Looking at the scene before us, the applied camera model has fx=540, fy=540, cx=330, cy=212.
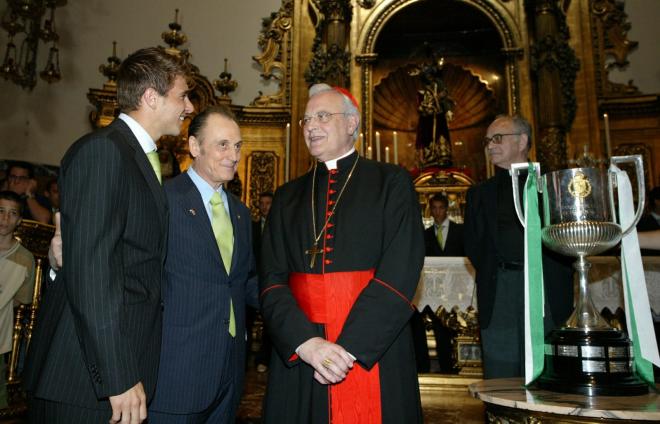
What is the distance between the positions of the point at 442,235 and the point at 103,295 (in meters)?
4.57

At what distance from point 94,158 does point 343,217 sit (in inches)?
36.2

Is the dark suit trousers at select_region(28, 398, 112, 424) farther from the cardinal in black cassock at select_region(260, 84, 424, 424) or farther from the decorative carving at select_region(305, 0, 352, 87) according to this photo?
the decorative carving at select_region(305, 0, 352, 87)

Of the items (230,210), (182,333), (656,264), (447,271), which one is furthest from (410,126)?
(182,333)

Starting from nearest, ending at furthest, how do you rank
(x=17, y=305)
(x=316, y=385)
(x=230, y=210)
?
(x=316, y=385) → (x=230, y=210) → (x=17, y=305)

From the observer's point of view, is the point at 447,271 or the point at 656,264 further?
the point at 447,271

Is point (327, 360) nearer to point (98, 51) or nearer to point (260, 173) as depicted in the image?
point (260, 173)

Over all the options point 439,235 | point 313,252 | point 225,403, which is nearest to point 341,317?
point 313,252

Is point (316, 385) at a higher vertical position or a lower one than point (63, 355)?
lower

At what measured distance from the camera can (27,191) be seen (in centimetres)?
589

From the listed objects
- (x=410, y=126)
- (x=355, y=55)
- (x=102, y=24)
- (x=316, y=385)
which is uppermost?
(x=102, y=24)

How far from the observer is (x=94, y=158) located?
4.85 feet

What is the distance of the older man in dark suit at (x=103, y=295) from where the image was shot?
4.53 feet

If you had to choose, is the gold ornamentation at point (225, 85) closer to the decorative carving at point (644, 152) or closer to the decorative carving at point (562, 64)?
the decorative carving at point (562, 64)

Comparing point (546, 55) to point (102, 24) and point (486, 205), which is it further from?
point (102, 24)
